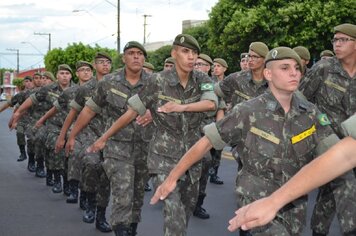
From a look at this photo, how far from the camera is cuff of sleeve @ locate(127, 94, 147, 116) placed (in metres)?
5.07

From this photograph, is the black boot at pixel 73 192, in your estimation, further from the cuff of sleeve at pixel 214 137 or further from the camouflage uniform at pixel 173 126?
the cuff of sleeve at pixel 214 137

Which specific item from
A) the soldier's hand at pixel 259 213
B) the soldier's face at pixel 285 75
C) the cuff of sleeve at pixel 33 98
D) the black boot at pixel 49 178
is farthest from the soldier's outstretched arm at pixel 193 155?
the cuff of sleeve at pixel 33 98

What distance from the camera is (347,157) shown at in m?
1.86

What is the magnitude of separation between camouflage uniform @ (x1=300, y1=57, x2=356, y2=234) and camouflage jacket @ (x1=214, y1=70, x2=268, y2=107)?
1312mm

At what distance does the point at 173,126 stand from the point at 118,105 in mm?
1171

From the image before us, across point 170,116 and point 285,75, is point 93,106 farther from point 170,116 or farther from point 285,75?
point 285,75

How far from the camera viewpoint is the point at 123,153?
5668 mm

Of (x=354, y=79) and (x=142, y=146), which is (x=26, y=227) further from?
(x=354, y=79)

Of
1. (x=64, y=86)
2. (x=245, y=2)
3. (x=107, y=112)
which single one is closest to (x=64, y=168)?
(x=64, y=86)

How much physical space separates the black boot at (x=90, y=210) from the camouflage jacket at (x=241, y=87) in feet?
7.37

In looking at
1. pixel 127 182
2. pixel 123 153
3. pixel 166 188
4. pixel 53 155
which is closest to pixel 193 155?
pixel 166 188

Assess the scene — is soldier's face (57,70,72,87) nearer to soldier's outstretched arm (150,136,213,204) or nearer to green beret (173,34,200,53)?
green beret (173,34,200,53)

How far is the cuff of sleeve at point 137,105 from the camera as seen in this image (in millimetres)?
5070

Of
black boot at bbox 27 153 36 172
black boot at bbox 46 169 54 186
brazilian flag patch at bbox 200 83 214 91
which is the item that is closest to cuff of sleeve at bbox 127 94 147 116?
brazilian flag patch at bbox 200 83 214 91
